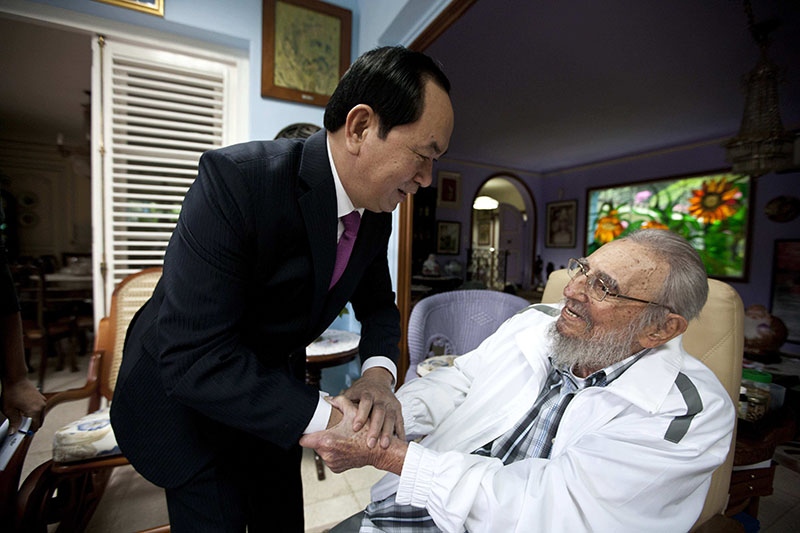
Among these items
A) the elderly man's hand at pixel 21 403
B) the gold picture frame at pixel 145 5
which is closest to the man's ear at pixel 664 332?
the elderly man's hand at pixel 21 403

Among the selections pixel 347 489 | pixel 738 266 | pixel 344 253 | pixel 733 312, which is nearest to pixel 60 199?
pixel 347 489

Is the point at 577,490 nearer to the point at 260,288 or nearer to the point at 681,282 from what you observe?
the point at 681,282

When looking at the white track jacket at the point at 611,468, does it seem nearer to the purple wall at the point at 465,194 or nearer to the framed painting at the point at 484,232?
the purple wall at the point at 465,194

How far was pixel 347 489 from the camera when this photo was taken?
215 centimetres

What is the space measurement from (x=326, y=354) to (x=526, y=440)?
1402 mm

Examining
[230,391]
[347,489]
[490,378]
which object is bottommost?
[347,489]

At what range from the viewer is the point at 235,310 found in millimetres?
750

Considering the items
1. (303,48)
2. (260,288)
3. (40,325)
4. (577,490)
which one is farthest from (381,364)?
(40,325)

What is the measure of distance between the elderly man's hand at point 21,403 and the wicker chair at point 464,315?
5.93ft

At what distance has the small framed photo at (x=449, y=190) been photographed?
309 inches

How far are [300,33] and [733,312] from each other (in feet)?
9.45

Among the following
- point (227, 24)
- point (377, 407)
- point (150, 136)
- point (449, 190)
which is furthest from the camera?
point (449, 190)

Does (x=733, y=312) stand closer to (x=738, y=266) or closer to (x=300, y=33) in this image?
(x=300, y=33)

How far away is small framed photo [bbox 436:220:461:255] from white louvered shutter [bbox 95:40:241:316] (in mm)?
5832
